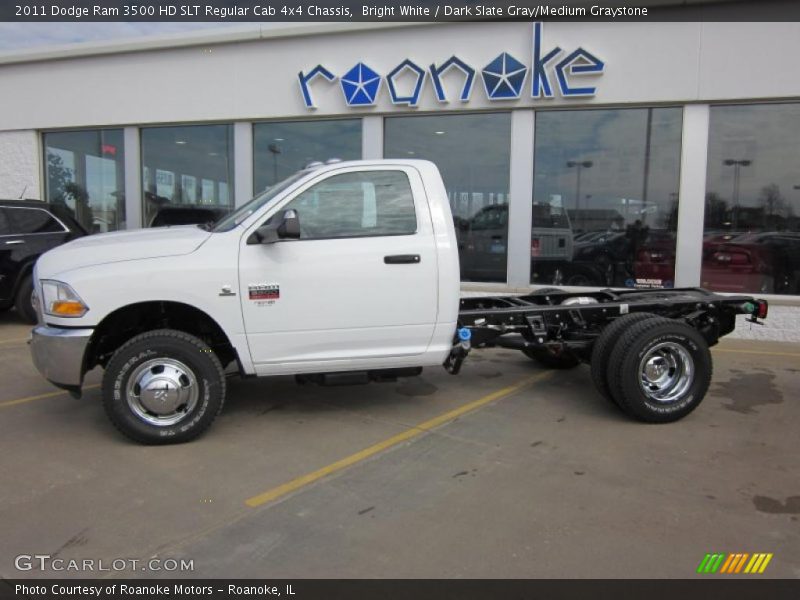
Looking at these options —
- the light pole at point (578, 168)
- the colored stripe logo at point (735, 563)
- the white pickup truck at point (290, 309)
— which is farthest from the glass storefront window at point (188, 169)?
the colored stripe logo at point (735, 563)

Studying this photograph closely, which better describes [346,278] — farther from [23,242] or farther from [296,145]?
[296,145]

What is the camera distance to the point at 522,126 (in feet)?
33.0

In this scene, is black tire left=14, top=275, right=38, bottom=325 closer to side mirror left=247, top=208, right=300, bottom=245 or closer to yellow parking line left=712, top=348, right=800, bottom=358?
side mirror left=247, top=208, right=300, bottom=245

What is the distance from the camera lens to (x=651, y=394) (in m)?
5.09

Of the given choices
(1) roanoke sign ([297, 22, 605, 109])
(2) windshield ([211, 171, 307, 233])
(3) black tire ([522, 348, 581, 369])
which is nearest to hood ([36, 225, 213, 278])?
(2) windshield ([211, 171, 307, 233])

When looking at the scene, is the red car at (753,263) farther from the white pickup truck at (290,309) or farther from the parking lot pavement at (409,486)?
the white pickup truck at (290,309)

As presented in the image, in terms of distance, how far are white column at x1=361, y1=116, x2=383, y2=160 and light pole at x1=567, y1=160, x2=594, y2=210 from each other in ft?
10.7

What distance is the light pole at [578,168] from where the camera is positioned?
10125 mm

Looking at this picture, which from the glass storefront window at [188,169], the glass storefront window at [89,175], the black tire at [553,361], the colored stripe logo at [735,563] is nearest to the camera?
the colored stripe logo at [735,563]

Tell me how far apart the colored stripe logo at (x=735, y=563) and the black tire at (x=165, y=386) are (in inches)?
129

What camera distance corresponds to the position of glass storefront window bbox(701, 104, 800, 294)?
9.31 metres

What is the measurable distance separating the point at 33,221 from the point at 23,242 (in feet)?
1.42

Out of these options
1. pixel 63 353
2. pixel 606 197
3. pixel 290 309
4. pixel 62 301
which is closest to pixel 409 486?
pixel 290 309

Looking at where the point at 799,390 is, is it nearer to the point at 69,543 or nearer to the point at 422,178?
the point at 422,178
